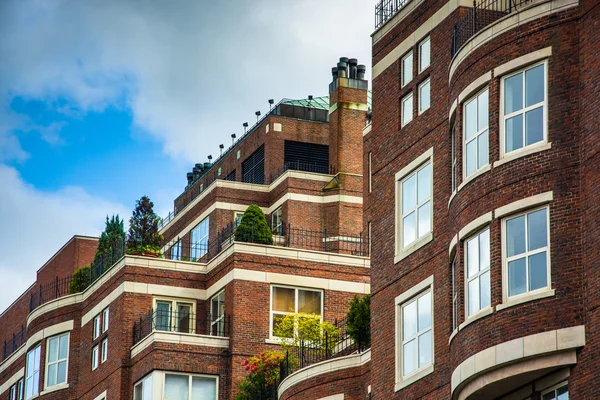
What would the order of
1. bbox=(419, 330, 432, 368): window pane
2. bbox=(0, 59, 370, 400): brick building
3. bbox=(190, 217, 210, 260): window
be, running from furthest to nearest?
bbox=(190, 217, 210, 260): window < bbox=(0, 59, 370, 400): brick building < bbox=(419, 330, 432, 368): window pane

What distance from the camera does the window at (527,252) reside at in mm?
32562

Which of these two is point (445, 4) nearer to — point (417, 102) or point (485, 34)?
point (417, 102)

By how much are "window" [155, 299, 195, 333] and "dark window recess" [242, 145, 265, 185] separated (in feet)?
51.8

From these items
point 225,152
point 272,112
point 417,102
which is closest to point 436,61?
point 417,102

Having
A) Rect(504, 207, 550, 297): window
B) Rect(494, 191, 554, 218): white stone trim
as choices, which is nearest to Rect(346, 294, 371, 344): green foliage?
Rect(494, 191, 554, 218): white stone trim

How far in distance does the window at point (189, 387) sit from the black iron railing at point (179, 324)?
2037 mm

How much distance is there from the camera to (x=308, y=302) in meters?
57.3

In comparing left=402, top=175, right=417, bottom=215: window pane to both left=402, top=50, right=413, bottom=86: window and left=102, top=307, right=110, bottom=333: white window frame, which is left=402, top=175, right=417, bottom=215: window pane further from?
left=102, top=307, right=110, bottom=333: white window frame

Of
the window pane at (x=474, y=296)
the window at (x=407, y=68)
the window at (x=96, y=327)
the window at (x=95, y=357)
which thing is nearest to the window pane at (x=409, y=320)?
the window pane at (x=474, y=296)

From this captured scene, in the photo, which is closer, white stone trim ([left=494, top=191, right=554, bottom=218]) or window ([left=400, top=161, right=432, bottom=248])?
white stone trim ([left=494, top=191, right=554, bottom=218])

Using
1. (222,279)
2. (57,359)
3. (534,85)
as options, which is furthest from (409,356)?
(57,359)

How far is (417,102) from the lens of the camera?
41.0 meters

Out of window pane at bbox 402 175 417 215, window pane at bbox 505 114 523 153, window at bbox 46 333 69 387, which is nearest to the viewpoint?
window pane at bbox 505 114 523 153

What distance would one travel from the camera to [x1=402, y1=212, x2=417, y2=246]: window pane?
3989 centimetres
